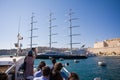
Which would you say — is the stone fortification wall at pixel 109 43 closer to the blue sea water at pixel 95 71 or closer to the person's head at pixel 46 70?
the blue sea water at pixel 95 71

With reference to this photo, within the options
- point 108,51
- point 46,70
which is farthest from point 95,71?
point 108,51

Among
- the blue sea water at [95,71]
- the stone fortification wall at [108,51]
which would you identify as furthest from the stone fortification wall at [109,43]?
the blue sea water at [95,71]

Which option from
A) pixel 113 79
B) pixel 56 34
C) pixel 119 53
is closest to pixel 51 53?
pixel 56 34

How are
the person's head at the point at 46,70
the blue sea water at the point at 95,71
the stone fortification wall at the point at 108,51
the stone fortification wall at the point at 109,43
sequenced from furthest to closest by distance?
the stone fortification wall at the point at 109,43
the stone fortification wall at the point at 108,51
the blue sea water at the point at 95,71
the person's head at the point at 46,70

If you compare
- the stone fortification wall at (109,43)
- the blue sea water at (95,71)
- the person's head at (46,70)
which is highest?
the stone fortification wall at (109,43)

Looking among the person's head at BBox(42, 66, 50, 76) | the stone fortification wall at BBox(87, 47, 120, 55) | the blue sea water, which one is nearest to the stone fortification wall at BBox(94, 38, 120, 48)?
the stone fortification wall at BBox(87, 47, 120, 55)

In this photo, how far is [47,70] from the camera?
4.84 m

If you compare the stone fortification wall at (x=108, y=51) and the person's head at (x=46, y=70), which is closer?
the person's head at (x=46, y=70)

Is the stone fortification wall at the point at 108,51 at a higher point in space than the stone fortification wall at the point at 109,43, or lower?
lower

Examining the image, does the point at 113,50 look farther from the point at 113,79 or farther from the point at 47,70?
the point at 47,70

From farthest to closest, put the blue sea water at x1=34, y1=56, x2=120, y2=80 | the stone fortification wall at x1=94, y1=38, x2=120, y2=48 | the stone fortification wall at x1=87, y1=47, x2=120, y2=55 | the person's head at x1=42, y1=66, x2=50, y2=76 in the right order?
1. the stone fortification wall at x1=94, y1=38, x2=120, y2=48
2. the stone fortification wall at x1=87, y1=47, x2=120, y2=55
3. the blue sea water at x1=34, y1=56, x2=120, y2=80
4. the person's head at x1=42, y1=66, x2=50, y2=76

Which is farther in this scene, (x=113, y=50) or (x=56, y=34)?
(x=113, y=50)

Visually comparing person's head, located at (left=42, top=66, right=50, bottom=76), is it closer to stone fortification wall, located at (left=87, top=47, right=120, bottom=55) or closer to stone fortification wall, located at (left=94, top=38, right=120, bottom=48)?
stone fortification wall, located at (left=87, top=47, right=120, bottom=55)

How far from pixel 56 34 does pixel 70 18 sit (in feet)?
36.5
